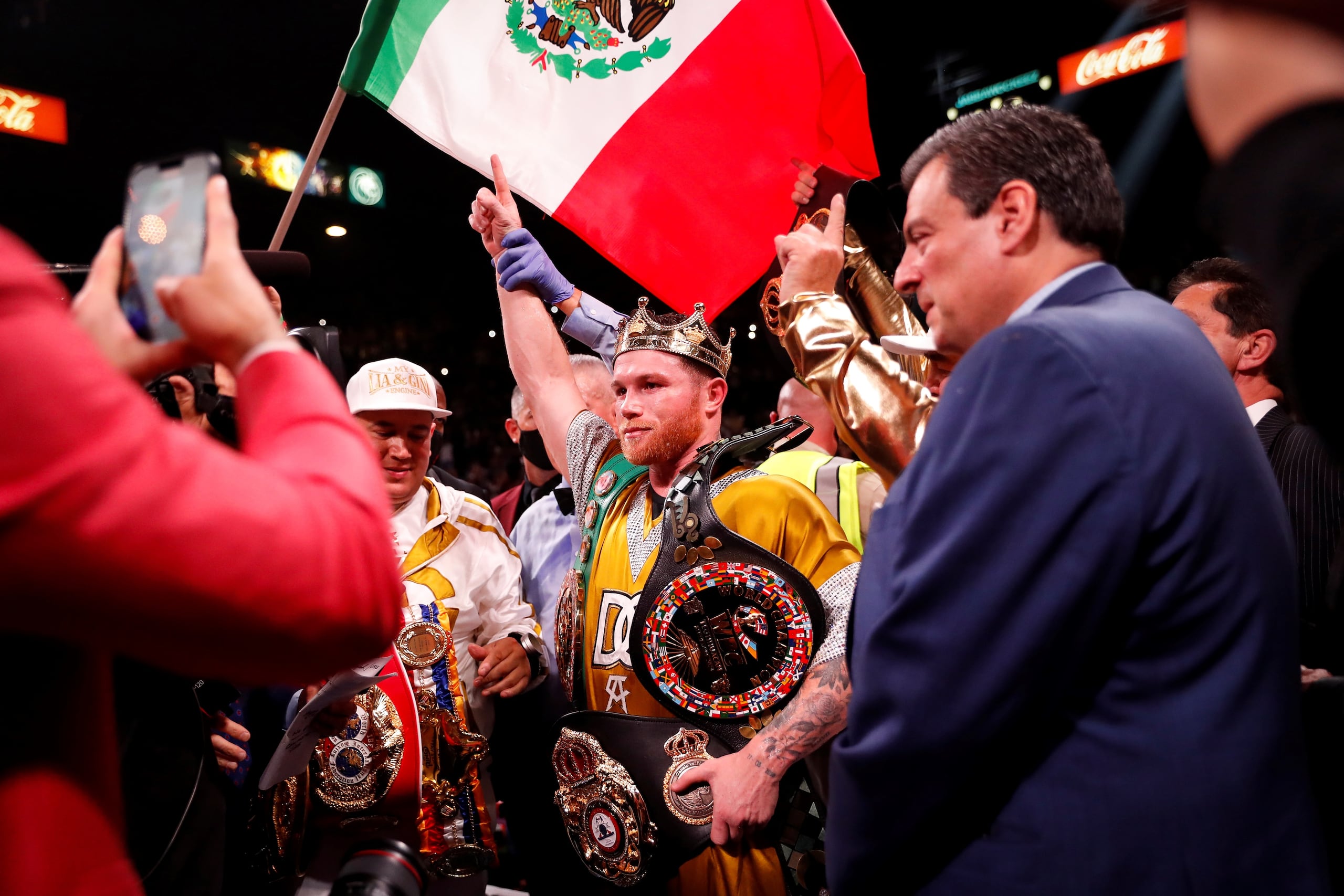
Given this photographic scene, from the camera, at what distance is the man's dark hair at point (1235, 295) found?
2756mm

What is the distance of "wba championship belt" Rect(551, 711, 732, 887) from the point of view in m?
1.97

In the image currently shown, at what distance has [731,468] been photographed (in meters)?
2.41

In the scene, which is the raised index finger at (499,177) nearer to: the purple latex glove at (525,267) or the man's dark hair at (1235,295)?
the purple latex glove at (525,267)

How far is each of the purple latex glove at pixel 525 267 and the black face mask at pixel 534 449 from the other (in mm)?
1865

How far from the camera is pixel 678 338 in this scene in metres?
2.75

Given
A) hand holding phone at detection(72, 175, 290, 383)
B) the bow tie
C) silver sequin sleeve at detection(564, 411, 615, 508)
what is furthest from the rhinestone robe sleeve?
the bow tie

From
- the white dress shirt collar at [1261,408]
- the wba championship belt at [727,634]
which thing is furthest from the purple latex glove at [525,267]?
the white dress shirt collar at [1261,408]

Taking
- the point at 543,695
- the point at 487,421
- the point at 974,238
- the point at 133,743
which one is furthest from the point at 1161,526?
the point at 487,421

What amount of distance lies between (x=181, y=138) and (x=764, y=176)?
24.9 feet

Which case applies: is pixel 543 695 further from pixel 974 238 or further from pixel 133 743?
pixel 974 238

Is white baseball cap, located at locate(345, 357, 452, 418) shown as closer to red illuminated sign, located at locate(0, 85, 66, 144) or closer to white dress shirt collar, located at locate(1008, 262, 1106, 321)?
white dress shirt collar, located at locate(1008, 262, 1106, 321)

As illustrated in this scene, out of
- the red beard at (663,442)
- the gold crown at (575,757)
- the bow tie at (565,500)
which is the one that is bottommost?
the bow tie at (565,500)

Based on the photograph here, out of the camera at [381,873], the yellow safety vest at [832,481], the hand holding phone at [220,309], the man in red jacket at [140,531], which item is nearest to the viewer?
the man in red jacket at [140,531]

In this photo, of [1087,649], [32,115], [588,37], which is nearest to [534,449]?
[588,37]
